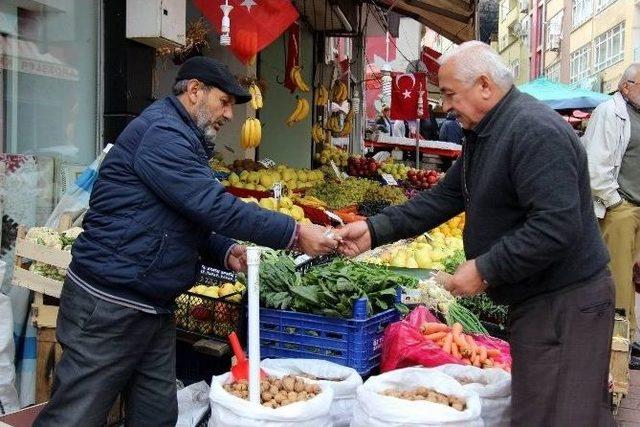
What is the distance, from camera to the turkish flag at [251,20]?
19.5 ft

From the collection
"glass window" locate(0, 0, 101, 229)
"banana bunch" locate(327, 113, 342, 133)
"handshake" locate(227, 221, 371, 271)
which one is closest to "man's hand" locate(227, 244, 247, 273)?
"handshake" locate(227, 221, 371, 271)

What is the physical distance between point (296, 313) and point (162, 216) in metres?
1.14

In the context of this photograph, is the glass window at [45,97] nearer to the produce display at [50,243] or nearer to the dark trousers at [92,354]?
the produce display at [50,243]

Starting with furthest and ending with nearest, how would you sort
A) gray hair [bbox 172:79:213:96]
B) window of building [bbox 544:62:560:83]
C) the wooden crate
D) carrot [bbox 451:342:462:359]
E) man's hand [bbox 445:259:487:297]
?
window of building [bbox 544:62:560:83] < the wooden crate < carrot [bbox 451:342:462:359] < gray hair [bbox 172:79:213:96] < man's hand [bbox 445:259:487:297]

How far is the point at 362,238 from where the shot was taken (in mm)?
3490

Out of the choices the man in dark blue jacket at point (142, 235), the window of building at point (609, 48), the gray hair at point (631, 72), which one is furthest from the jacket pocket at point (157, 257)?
the window of building at point (609, 48)

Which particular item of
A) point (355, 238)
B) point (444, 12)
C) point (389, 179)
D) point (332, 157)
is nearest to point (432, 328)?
point (355, 238)

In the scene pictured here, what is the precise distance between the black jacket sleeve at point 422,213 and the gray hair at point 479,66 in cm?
66

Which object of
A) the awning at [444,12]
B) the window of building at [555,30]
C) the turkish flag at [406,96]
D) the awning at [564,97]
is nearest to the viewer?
the awning at [444,12]

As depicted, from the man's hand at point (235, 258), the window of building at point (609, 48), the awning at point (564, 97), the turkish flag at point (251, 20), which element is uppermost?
the window of building at point (609, 48)

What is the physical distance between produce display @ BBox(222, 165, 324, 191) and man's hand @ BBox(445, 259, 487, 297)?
519 centimetres

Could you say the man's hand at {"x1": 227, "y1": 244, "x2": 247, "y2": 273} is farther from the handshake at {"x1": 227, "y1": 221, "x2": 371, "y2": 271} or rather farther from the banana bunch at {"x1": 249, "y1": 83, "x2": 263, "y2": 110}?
the banana bunch at {"x1": 249, "y1": 83, "x2": 263, "y2": 110}

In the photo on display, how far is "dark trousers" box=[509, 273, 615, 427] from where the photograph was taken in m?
2.70

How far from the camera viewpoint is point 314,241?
3.21m
